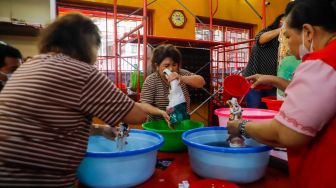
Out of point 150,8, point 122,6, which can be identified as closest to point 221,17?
point 150,8

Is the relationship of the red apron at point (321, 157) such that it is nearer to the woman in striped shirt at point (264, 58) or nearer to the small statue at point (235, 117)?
the small statue at point (235, 117)

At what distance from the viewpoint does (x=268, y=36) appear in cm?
189

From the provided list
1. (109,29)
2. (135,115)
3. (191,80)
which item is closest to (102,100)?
(135,115)

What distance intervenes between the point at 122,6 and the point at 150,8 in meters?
0.47

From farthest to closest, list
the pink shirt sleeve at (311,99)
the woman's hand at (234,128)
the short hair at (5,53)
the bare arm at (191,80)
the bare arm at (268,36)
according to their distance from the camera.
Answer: the bare arm at (268,36)
the bare arm at (191,80)
the short hair at (5,53)
the woman's hand at (234,128)
the pink shirt sleeve at (311,99)

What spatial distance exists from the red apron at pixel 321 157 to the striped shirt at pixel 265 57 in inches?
54.8

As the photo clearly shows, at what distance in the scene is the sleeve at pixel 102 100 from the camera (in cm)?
68

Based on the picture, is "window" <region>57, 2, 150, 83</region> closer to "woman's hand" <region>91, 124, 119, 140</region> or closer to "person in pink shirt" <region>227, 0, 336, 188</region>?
"woman's hand" <region>91, 124, 119, 140</region>

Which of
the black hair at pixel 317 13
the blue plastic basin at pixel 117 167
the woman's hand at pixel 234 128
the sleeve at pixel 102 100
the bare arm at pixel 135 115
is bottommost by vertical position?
the blue plastic basin at pixel 117 167

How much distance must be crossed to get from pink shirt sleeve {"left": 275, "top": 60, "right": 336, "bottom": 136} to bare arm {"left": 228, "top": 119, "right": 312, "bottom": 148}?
0.02 m

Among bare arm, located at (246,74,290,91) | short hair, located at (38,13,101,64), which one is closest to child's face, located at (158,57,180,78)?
bare arm, located at (246,74,290,91)

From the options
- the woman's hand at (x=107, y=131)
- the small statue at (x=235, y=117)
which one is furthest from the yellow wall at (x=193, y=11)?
the small statue at (x=235, y=117)

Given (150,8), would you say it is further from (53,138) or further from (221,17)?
(53,138)

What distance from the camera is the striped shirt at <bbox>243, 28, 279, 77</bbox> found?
1952 millimetres
